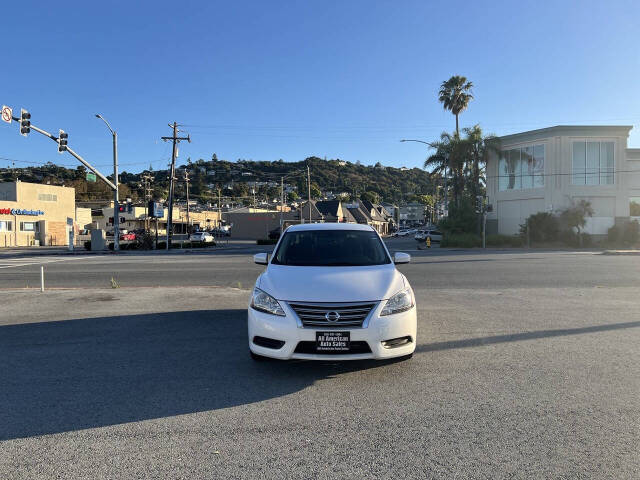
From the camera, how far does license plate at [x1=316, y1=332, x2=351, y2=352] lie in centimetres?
485

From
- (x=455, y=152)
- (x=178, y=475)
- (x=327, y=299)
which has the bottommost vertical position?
(x=178, y=475)

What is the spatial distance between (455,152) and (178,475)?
44000mm

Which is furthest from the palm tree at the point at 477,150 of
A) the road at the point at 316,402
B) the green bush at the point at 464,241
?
the road at the point at 316,402

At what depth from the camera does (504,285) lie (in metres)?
13.9

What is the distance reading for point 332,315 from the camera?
16.0 ft

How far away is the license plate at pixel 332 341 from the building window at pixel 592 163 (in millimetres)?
40936

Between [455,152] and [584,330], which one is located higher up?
[455,152]

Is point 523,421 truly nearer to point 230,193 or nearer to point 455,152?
point 455,152

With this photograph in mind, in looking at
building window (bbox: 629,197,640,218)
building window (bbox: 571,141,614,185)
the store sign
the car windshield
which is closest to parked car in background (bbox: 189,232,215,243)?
the store sign

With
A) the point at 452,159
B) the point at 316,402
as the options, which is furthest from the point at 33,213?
the point at 316,402

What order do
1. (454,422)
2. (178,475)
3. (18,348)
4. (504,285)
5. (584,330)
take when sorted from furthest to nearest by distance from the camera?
(504,285) → (584,330) → (18,348) → (454,422) → (178,475)

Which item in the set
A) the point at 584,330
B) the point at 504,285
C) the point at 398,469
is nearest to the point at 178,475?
the point at 398,469

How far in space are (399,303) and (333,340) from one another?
90 cm

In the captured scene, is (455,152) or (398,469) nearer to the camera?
(398,469)
